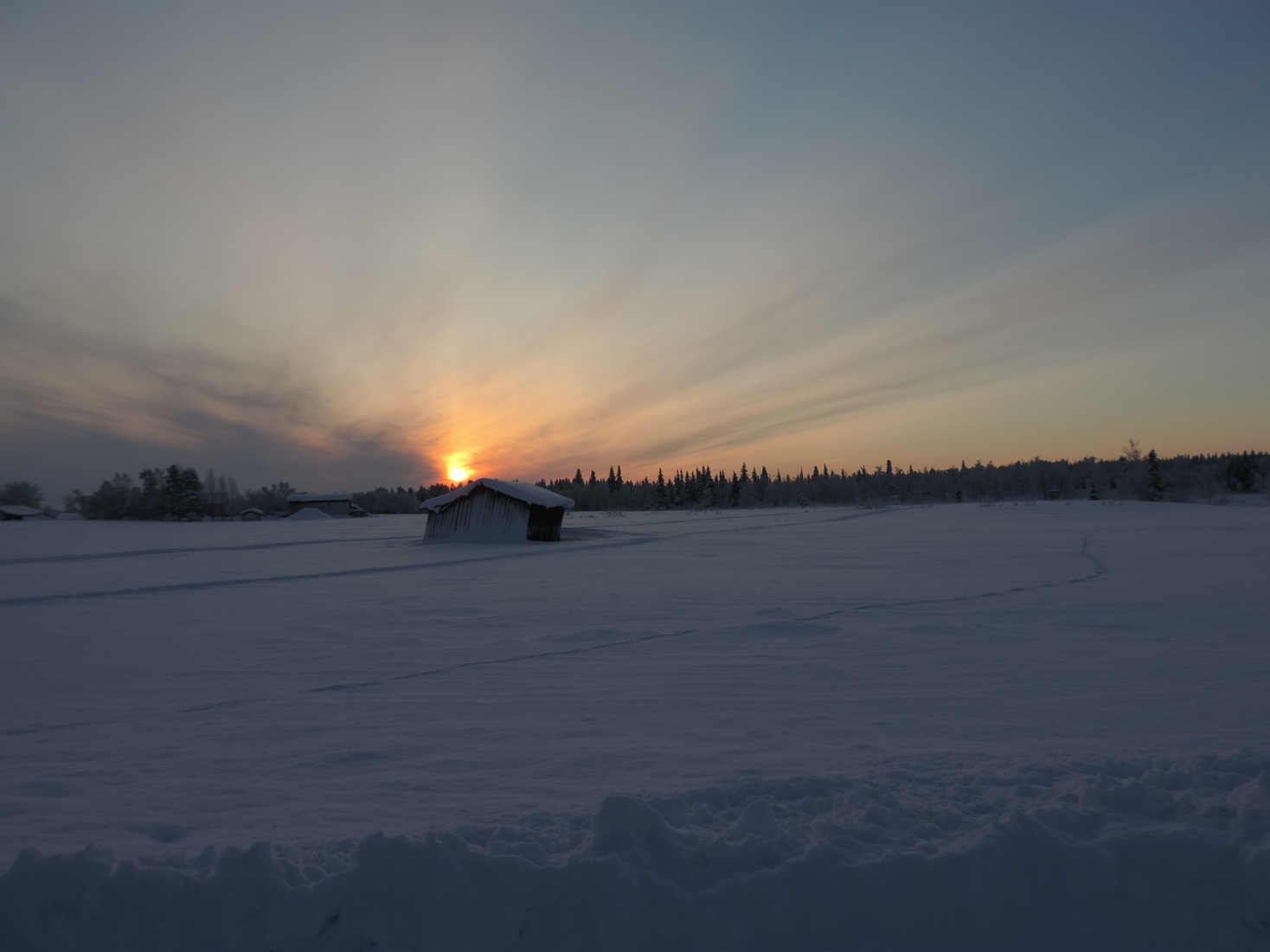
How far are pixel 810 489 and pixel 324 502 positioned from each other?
3732 inches

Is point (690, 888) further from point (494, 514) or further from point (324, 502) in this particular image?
point (324, 502)

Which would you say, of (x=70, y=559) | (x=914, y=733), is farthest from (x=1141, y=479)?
(x=70, y=559)

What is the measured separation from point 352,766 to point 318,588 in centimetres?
896

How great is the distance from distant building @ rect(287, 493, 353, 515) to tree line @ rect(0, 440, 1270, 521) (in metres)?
7.08

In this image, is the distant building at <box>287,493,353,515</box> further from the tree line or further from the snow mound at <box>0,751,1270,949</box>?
the snow mound at <box>0,751,1270,949</box>

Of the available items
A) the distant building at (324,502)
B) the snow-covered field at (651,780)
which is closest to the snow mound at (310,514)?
the distant building at (324,502)

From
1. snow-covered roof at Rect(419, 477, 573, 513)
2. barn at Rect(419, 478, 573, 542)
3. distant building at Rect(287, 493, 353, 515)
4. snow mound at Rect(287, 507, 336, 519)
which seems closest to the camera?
Result: snow-covered roof at Rect(419, 477, 573, 513)

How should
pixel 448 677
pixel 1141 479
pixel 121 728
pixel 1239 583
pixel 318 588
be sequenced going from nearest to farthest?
pixel 121 728
pixel 448 677
pixel 1239 583
pixel 318 588
pixel 1141 479

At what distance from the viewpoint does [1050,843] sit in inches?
100

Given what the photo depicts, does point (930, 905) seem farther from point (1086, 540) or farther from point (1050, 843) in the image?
point (1086, 540)

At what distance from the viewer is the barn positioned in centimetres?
2353

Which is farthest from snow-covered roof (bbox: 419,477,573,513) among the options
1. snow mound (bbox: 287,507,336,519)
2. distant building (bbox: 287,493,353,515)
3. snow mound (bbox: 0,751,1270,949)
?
distant building (bbox: 287,493,353,515)

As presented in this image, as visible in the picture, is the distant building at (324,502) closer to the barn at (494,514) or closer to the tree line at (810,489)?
the tree line at (810,489)

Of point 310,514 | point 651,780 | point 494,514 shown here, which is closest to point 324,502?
point 310,514
